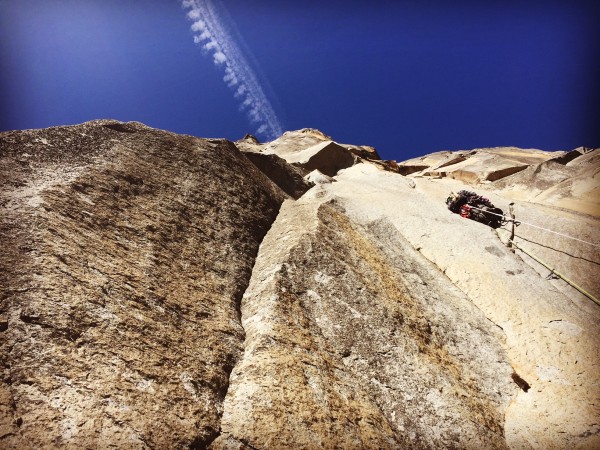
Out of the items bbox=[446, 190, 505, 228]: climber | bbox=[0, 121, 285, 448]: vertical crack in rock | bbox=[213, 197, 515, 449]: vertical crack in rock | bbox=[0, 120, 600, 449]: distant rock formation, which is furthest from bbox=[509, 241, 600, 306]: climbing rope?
bbox=[0, 121, 285, 448]: vertical crack in rock

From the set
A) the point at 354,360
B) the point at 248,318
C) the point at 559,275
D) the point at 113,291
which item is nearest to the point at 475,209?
the point at 559,275

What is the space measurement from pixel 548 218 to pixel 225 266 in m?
15.3

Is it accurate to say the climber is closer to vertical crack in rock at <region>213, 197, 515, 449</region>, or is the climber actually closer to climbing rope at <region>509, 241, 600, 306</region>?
climbing rope at <region>509, 241, 600, 306</region>

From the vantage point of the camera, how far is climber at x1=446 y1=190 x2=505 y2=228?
15.6 meters

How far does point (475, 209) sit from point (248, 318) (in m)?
13.2

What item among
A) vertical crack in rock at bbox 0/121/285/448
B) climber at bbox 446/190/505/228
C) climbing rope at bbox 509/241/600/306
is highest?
vertical crack in rock at bbox 0/121/285/448

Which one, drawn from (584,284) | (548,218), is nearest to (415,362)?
(584,284)

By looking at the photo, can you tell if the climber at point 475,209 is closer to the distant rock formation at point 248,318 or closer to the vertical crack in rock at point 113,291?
the distant rock formation at point 248,318

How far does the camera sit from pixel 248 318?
7340 millimetres

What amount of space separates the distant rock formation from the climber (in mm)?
2278

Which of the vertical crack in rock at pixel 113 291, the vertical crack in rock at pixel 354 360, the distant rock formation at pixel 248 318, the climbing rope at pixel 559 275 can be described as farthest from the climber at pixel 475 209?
the vertical crack in rock at pixel 113 291

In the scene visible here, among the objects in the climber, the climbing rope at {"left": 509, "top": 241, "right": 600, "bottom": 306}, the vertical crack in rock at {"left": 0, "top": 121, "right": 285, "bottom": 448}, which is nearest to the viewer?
the vertical crack in rock at {"left": 0, "top": 121, "right": 285, "bottom": 448}

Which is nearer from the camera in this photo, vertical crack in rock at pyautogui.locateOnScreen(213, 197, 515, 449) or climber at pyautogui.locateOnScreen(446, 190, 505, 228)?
vertical crack in rock at pyautogui.locateOnScreen(213, 197, 515, 449)

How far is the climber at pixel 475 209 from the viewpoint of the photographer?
51.1 ft
